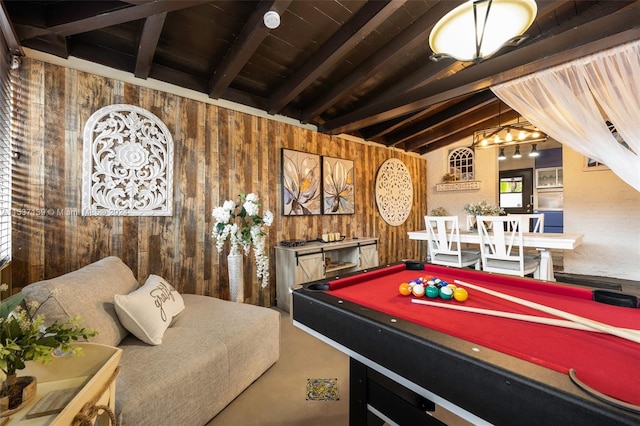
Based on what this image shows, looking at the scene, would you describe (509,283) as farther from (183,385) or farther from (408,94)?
(408,94)

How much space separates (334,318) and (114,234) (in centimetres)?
221

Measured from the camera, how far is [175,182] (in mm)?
2576

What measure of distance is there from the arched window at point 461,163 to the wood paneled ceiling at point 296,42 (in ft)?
10.9

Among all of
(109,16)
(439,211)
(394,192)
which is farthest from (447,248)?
(109,16)

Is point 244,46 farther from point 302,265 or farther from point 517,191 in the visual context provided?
point 517,191

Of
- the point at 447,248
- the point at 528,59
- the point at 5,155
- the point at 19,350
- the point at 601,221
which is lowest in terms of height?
the point at 447,248

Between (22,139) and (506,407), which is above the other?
(22,139)

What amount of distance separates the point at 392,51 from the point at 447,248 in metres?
2.61

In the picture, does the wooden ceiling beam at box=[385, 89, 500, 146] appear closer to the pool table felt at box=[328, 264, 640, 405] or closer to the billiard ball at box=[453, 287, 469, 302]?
the pool table felt at box=[328, 264, 640, 405]

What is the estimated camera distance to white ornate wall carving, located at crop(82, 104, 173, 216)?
2158mm

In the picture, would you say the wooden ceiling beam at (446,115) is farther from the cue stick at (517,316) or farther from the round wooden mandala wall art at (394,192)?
the cue stick at (517,316)

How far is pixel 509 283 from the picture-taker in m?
1.62

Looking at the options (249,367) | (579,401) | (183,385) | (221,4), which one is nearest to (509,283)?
(579,401)

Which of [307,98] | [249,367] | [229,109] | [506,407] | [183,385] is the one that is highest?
[307,98]
